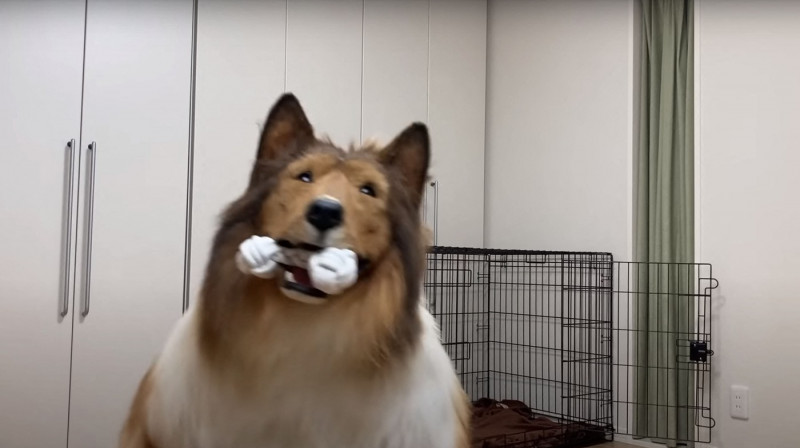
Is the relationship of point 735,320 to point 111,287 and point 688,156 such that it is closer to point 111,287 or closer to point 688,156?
point 688,156

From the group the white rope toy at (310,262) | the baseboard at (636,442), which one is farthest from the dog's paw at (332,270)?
the baseboard at (636,442)

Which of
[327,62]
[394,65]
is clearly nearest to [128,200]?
[327,62]

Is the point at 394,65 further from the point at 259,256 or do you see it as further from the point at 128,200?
the point at 259,256

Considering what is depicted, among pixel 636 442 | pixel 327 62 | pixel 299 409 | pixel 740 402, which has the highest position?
pixel 327 62

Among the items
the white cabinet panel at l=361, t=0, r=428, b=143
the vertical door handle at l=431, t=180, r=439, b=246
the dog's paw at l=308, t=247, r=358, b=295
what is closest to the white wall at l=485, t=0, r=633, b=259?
the vertical door handle at l=431, t=180, r=439, b=246

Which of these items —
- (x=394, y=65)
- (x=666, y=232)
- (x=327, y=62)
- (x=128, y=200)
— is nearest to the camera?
(x=128, y=200)

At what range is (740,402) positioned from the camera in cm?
277

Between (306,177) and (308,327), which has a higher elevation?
(306,177)

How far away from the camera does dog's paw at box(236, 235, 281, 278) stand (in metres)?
1.01

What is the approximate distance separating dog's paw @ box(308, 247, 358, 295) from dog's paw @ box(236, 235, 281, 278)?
5 centimetres

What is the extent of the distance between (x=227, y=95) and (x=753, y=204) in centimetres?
202

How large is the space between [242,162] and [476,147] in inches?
49.2

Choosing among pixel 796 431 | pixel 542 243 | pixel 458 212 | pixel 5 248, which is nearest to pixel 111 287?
pixel 5 248

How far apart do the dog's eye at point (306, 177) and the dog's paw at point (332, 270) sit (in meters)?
0.14
